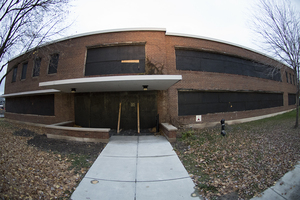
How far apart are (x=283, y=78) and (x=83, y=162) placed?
25298 millimetres

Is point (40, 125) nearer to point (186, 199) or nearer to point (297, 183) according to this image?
point (186, 199)

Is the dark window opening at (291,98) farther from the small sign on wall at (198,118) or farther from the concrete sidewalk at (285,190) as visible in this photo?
the concrete sidewalk at (285,190)

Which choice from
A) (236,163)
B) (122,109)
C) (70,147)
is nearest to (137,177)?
(236,163)

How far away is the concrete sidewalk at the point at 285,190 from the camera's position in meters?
2.88

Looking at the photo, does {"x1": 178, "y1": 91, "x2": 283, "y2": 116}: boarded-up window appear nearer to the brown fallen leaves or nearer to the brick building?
the brick building

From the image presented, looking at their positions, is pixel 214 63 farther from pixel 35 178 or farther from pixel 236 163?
pixel 35 178

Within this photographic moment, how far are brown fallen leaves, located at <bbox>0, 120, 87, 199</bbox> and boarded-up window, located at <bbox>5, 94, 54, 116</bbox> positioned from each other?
8027 mm

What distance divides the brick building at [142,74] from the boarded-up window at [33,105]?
9 cm

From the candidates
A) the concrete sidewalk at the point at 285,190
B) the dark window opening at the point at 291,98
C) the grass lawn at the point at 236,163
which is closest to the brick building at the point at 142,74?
the grass lawn at the point at 236,163

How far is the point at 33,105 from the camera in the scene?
13008mm

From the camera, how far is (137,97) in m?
9.49

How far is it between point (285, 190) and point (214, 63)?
10.2 m

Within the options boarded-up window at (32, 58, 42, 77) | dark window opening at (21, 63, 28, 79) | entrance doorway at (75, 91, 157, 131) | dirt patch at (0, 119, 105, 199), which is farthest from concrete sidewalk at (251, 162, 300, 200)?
dark window opening at (21, 63, 28, 79)

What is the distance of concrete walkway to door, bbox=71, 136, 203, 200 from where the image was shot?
3200mm
